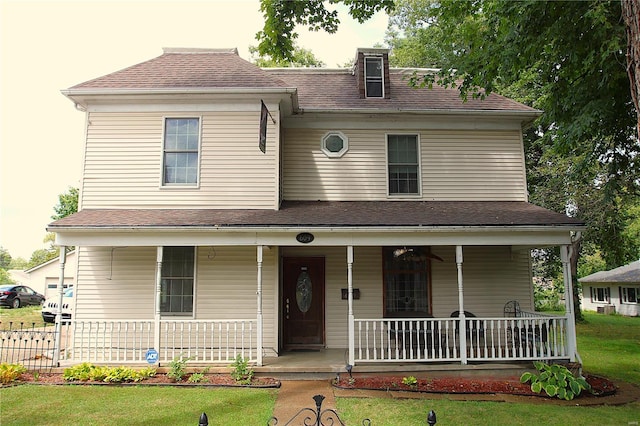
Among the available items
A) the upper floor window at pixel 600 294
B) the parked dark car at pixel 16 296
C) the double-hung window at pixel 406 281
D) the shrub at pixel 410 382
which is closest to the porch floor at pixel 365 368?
the shrub at pixel 410 382

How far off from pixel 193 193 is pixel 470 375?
7624 mm

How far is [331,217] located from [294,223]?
101 cm

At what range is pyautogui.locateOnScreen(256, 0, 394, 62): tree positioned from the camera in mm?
11867

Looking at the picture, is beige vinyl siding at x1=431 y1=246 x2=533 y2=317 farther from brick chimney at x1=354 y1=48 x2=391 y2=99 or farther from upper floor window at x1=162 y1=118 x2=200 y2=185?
upper floor window at x1=162 y1=118 x2=200 y2=185

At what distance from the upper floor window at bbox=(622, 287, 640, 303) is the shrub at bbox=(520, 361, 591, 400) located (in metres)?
29.7

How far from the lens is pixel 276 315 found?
35.2 ft

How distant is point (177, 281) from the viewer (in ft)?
35.9

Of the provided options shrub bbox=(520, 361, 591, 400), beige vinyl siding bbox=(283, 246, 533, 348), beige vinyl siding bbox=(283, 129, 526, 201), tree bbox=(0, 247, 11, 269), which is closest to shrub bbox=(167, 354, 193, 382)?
beige vinyl siding bbox=(283, 246, 533, 348)

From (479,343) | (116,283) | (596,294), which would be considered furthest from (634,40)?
(596,294)

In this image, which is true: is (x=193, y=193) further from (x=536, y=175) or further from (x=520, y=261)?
(x=536, y=175)

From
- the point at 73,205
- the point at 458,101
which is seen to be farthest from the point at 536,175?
the point at 73,205

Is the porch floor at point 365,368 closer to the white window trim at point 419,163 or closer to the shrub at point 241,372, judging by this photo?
the shrub at point 241,372

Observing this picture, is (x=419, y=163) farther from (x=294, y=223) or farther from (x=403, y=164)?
(x=294, y=223)

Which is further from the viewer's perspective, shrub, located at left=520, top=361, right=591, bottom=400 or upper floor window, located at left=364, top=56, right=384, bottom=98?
upper floor window, located at left=364, top=56, right=384, bottom=98
